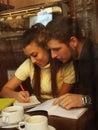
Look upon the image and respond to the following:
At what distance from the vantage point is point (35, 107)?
79 cm

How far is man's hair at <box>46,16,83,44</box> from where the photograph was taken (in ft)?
2.66

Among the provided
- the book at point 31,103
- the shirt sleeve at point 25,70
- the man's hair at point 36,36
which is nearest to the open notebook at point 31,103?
the book at point 31,103

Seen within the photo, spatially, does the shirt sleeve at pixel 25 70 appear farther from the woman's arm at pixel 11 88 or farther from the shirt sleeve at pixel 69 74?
the shirt sleeve at pixel 69 74

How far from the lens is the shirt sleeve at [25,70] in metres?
0.96

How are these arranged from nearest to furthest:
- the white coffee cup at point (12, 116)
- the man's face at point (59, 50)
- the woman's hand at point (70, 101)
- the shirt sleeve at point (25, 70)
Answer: the white coffee cup at point (12, 116) → the woman's hand at point (70, 101) → the man's face at point (59, 50) → the shirt sleeve at point (25, 70)

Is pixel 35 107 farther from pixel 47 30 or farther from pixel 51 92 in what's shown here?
pixel 47 30

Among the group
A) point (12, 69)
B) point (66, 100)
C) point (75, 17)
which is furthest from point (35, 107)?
point (75, 17)

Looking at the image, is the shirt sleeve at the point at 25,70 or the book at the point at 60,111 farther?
the shirt sleeve at the point at 25,70

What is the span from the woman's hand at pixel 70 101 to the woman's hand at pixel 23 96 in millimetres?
155

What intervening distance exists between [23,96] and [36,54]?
18cm

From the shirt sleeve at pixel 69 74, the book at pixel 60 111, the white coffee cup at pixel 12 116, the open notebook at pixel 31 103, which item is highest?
the shirt sleeve at pixel 69 74

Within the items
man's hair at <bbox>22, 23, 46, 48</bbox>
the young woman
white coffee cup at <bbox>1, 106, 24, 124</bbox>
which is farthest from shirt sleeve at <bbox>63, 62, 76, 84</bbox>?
white coffee cup at <bbox>1, 106, 24, 124</bbox>

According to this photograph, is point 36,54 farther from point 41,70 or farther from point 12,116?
point 12,116

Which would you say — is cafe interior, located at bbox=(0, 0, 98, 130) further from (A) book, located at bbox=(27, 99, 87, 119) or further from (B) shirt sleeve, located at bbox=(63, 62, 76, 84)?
(B) shirt sleeve, located at bbox=(63, 62, 76, 84)
